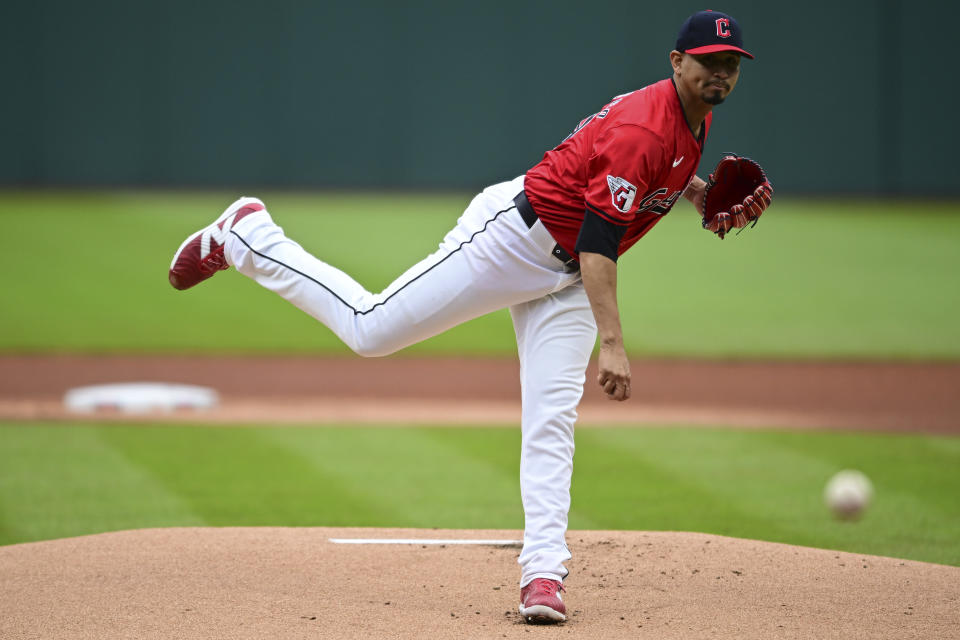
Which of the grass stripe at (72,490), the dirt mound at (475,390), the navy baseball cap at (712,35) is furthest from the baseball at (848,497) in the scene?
the grass stripe at (72,490)

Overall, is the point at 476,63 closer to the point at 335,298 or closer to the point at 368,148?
the point at 368,148

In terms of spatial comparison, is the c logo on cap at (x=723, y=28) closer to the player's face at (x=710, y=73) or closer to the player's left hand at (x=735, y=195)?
the player's face at (x=710, y=73)

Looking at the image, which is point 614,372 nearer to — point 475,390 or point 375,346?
point 375,346

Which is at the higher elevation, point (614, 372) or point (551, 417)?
point (614, 372)

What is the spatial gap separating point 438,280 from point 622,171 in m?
0.70

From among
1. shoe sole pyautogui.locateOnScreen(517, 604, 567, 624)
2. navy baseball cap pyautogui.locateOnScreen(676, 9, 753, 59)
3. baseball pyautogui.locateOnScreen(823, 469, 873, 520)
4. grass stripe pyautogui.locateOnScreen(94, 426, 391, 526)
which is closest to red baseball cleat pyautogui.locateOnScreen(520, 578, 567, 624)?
shoe sole pyautogui.locateOnScreen(517, 604, 567, 624)

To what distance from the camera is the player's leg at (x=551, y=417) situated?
142 inches

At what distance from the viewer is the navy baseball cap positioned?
3.44 m

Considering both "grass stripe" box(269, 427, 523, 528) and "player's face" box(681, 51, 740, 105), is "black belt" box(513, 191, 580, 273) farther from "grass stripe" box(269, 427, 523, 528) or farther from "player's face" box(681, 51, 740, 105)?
"grass stripe" box(269, 427, 523, 528)

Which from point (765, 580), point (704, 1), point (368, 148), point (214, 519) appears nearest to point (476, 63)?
point (368, 148)

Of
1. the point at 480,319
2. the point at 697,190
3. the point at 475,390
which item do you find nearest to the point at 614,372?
the point at 697,190

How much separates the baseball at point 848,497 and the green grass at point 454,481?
0.20 ft

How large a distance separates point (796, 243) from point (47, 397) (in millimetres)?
11944

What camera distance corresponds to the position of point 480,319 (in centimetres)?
1364
